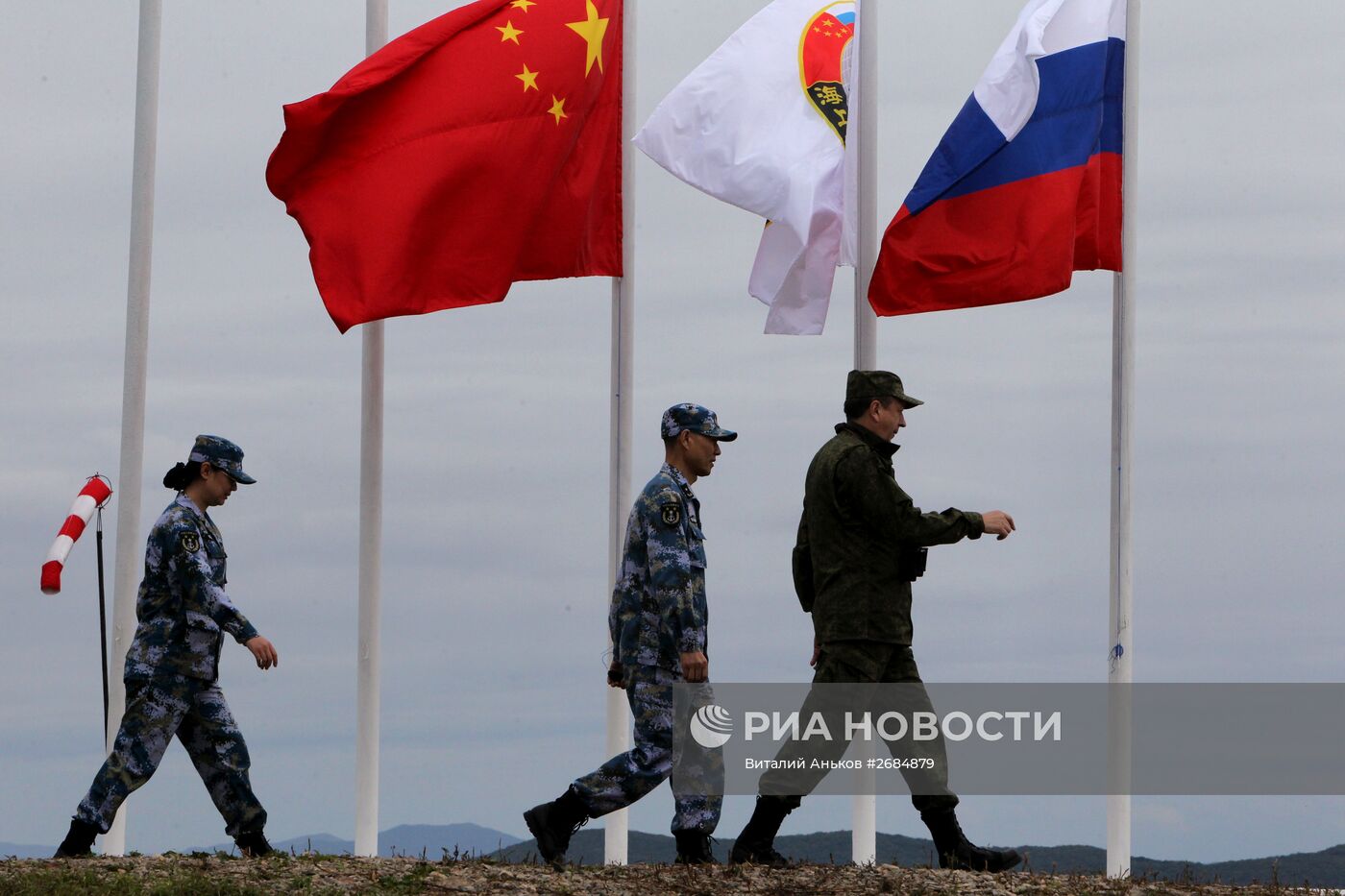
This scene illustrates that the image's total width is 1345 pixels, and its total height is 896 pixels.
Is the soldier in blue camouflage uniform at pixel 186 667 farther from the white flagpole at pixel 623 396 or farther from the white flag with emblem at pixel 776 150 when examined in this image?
the white flag with emblem at pixel 776 150

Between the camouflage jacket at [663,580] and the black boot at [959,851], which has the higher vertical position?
the camouflage jacket at [663,580]

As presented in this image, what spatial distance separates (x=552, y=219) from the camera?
13.2 meters

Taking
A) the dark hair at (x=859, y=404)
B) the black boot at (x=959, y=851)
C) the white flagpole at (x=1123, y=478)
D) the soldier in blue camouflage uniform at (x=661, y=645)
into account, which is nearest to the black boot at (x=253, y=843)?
the soldier in blue camouflage uniform at (x=661, y=645)

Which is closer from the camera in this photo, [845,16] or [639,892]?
[639,892]

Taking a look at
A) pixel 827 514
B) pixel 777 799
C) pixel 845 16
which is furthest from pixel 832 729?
pixel 845 16

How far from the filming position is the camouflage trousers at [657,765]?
10.5 m

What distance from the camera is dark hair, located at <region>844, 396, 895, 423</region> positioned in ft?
35.2

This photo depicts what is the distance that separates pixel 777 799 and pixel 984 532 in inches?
69.4

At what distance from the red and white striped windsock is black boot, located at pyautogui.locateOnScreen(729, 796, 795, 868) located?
16.8 feet

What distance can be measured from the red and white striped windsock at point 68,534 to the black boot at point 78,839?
2.07 metres

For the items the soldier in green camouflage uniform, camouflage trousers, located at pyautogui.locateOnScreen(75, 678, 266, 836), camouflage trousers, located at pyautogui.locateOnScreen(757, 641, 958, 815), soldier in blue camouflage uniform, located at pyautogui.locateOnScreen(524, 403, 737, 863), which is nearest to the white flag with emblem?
the soldier in green camouflage uniform

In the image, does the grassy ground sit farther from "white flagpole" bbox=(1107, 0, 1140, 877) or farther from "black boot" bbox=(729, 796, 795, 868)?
"white flagpole" bbox=(1107, 0, 1140, 877)

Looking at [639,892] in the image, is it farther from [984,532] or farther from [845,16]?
[845,16]

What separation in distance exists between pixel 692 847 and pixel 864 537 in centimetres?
189
